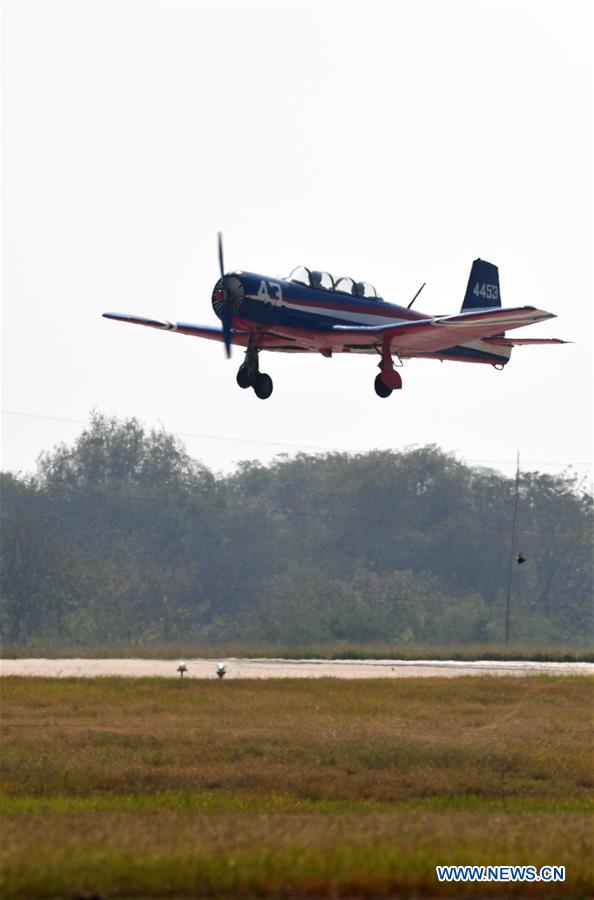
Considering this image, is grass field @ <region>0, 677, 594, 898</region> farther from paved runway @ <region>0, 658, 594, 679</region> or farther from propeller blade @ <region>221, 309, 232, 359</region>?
propeller blade @ <region>221, 309, 232, 359</region>

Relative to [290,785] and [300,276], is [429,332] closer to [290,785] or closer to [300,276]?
[300,276]

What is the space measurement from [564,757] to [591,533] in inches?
2602

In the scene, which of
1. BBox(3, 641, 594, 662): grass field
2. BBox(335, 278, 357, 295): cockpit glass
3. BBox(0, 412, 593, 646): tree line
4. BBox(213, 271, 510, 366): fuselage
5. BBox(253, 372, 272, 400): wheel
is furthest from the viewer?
BBox(0, 412, 593, 646): tree line

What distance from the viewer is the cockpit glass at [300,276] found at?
96.9ft

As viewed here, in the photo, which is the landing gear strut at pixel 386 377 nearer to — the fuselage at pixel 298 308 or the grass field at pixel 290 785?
the fuselage at pixel 298 308

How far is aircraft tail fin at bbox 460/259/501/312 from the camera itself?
118 feet

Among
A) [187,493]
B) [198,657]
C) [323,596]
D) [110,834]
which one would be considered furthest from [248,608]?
[110,834]

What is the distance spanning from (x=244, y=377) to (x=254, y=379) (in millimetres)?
189

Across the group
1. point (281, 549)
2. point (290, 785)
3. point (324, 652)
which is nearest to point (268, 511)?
point (281, 549)

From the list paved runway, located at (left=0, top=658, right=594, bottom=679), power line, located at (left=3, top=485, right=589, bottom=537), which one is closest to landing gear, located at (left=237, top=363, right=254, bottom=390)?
paved runway, located at (left=0, top=658, right=594, bottom=679)


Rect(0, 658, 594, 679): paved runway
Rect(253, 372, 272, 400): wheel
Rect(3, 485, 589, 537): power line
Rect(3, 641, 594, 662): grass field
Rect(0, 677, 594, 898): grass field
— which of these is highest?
Rect(3, 485, 589, 537): power line

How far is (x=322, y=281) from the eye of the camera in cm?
2981

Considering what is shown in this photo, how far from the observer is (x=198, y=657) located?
193 feet

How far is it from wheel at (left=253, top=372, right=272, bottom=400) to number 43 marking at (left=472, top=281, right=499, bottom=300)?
34.0ft
